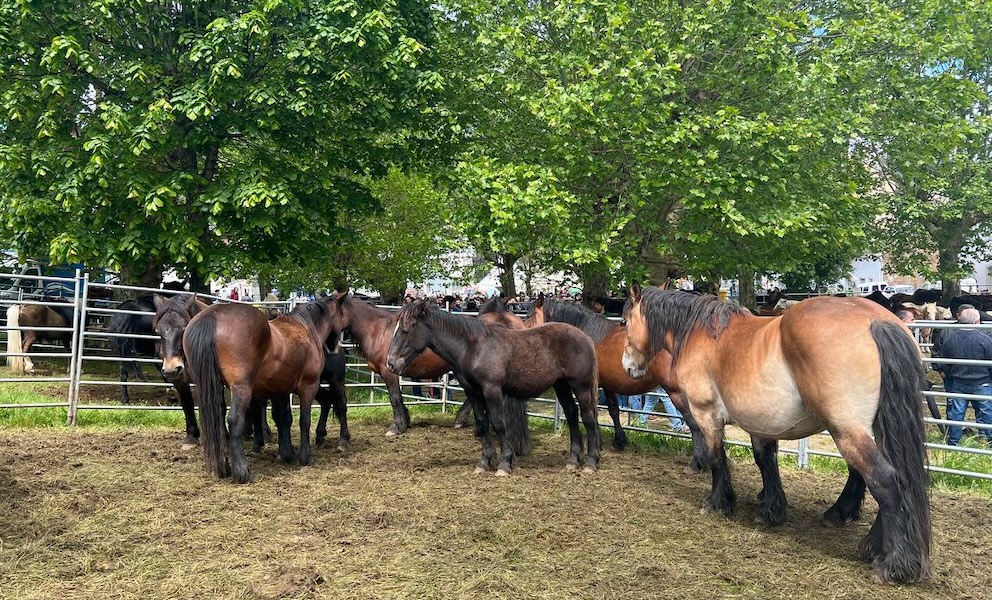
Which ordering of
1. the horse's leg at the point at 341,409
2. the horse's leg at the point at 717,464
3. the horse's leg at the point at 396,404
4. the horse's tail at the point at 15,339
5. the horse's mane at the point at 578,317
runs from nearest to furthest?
the horse's leg at the point at 717,464, the horse's leg at the point at 341,409, the horse's mane at the point at 578,317, the horse's leg at the point at 396,404, the horse's tail at the point at 15,339

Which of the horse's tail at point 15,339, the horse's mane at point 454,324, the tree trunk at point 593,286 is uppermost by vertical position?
the tree trunk at point 593,286

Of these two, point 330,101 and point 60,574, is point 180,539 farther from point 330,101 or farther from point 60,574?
point 330,101

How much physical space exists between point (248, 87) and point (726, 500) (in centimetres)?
839

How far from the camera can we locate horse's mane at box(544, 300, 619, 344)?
837cm

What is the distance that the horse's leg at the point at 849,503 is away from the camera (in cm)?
501

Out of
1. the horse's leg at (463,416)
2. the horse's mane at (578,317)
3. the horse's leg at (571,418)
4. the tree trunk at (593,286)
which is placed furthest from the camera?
the tree trunk at (593,286)

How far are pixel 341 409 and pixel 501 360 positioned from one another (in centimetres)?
254

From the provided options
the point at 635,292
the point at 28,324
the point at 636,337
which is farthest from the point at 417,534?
the point at 28,324

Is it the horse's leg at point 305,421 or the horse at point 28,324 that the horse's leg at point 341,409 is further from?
the horse at point 28,324

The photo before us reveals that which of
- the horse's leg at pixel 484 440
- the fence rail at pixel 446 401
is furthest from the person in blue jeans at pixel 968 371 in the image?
the horse's leg at pixel 484 440

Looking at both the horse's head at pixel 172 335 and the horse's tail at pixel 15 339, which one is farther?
the horse's tail at pixel 15 339

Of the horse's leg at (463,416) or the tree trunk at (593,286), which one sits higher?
the tree trunk at (593,286)

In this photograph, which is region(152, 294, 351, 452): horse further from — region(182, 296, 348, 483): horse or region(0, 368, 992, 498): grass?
region(0, 368, 992, 498): grass

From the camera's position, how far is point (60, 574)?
3.82 meters
